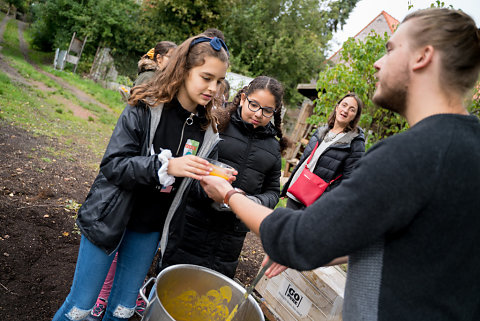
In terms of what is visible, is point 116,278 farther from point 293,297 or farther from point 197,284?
point 293,297

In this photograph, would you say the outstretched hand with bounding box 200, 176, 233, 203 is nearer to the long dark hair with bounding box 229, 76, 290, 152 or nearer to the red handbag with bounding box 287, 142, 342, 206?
the long dark hair with bounding box 229, 76, 290, 152

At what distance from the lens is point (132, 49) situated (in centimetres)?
1711

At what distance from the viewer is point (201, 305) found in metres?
1.75

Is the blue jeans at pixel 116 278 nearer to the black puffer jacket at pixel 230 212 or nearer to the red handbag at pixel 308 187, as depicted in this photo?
the black puffer jacket at pixel 230 212

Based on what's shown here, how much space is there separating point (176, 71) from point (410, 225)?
4.58 feet

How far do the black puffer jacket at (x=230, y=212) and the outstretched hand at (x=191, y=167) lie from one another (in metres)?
0.73

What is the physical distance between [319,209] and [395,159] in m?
0.25

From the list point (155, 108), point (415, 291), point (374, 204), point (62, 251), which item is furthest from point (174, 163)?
point (62, 251)

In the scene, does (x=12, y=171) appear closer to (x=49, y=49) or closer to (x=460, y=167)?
(x=460, y=167)

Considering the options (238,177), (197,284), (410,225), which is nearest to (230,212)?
(238,177)

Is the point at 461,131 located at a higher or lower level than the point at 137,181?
higher

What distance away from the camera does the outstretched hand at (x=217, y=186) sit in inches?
56.3

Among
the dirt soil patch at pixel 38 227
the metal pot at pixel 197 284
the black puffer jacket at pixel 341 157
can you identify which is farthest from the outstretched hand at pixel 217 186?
the black puffer jacket at pixel 341 157

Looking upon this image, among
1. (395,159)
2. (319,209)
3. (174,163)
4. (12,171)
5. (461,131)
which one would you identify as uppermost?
(461,131)
